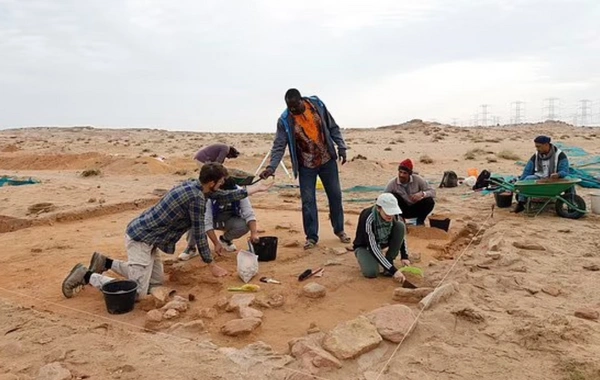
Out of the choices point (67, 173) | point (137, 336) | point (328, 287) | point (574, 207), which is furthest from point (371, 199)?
point (67, 173)

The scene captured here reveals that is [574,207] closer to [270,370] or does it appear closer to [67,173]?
[270,370]

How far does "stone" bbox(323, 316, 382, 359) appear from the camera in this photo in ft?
10.8

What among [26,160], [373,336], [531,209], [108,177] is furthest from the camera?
[26,160]

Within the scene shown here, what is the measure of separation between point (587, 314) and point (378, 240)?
1798 millimetres

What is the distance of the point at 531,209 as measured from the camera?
7.52 m

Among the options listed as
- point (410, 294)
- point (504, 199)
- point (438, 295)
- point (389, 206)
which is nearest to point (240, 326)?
point (410, 294)

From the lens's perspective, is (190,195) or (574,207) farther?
(574,207)

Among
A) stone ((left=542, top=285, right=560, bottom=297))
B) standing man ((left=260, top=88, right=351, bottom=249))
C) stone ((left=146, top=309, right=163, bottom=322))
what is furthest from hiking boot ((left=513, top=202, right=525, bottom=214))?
stone ((left=146, top=309, right=163, bottom=322))

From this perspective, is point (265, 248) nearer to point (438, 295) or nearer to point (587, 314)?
point (438, 295)

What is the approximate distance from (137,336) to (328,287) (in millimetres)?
1702

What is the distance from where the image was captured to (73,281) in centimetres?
461

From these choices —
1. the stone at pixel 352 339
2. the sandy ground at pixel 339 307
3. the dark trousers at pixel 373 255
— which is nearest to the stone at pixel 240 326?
the sandy ground at pixel 339 307

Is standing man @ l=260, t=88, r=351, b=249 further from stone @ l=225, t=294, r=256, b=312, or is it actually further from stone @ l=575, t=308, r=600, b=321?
stone @ l=575, t=308, r=600, b=321

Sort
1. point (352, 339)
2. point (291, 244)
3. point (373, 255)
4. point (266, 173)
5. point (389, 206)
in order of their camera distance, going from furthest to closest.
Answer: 1. point (291, 244)
2. point (266, 173)
3. point (373, 255)
4. point (389, 206)
5. point (352, 339)
